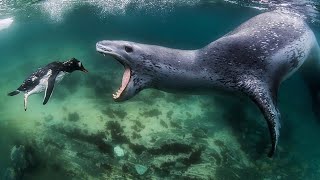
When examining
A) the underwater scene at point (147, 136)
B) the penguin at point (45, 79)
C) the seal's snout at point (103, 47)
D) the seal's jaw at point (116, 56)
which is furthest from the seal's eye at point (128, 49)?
the underwater scene at point (147, 136)

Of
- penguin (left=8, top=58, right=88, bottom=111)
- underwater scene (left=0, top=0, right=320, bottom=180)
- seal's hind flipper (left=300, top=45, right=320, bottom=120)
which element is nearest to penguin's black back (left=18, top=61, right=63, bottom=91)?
penguin (left=8, top=58, right=88, bottom=111)

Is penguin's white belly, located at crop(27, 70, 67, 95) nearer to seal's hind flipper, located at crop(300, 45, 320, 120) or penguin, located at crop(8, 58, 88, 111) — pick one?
penguin, located at crop(8, 58, 88, 111)

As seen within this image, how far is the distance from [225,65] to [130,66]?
5.21 feet

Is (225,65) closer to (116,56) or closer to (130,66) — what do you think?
(130,66)

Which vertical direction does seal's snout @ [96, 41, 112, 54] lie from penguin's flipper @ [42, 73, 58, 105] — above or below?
above

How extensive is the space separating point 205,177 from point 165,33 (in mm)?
33545

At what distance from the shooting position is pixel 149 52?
15.1ft

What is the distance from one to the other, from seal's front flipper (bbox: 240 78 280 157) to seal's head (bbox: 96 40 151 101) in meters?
1.59

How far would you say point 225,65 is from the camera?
5008mm

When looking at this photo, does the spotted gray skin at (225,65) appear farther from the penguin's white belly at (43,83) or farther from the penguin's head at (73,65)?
the penguin's white belly at (43,83)

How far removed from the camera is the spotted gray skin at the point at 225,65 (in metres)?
4.44

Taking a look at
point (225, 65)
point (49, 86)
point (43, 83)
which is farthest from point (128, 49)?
point (43, 83)

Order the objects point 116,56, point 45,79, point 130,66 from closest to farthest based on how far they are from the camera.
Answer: point 116,56
point 130,66
point 45,79

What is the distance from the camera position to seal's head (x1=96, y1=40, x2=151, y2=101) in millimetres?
4211
